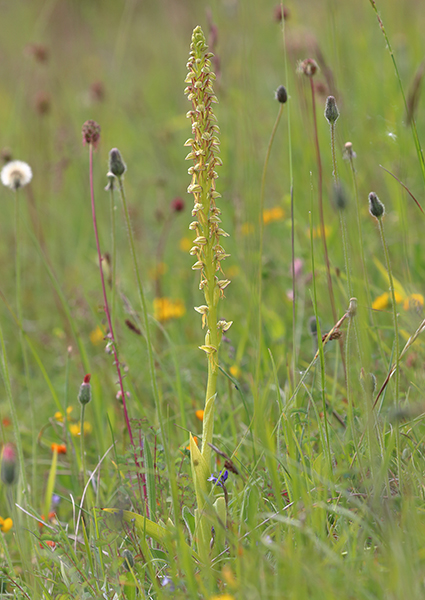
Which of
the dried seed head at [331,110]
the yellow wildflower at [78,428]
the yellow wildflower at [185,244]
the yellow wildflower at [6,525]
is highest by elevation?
the dried seed head at [331,110]

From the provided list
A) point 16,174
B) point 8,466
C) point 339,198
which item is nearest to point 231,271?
point 16,174

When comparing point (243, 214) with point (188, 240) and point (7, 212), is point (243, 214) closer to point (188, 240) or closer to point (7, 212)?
point (188, 240)

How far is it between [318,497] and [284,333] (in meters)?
1.33

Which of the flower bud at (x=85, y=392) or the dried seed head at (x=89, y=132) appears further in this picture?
the dried seed head at (x=89, y=132)

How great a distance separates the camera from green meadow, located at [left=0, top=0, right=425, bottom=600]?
3.81 ft

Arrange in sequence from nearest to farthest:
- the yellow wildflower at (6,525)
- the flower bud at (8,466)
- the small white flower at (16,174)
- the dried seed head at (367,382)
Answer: the dried seed head at (367,382)
the flower bud at (8,466)
the yellow wildflower at (6,525)
the small white flower at (16,174)

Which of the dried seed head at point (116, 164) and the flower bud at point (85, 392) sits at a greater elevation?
the dried seed head at point (116, 164)

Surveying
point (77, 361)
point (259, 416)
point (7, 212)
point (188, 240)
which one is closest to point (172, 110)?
point (7, 212)

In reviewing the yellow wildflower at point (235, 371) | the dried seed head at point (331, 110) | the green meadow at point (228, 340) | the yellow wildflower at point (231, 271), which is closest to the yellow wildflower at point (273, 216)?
the green meadow at point (228, 340)

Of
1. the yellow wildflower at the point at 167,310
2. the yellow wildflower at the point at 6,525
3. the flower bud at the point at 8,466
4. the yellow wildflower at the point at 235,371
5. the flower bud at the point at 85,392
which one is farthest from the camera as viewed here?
the yellow wildflower at the point at 167,310

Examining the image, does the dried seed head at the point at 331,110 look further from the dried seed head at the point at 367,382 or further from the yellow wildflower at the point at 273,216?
the yellow wildflower at the point at 273,216

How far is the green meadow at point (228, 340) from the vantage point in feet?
3.81

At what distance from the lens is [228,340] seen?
194 centimetres

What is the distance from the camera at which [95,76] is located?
7203 mm
